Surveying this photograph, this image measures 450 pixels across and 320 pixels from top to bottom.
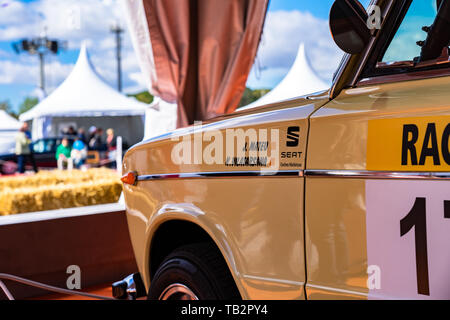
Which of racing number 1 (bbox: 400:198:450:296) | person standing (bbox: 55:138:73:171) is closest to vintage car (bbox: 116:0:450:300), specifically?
racing number 1 (bbox: 400:198:450:296)

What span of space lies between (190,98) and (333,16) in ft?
11.8

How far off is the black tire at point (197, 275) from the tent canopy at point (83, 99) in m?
17.8

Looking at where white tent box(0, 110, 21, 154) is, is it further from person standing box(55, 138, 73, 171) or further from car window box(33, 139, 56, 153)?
person standing box(55, 138, 73, 171)

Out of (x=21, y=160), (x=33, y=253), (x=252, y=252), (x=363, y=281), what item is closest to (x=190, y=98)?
(x=33, y=253)

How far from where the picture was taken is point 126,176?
2.61m

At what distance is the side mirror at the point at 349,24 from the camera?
1549 millimetres

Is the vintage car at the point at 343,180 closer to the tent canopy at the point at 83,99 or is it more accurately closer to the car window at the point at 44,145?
the car window at the point at 44,145

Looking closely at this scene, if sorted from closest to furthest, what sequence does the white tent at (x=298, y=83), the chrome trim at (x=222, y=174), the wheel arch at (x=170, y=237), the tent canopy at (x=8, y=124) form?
the chrome trim at (x=222, y=174) < the wheel arch at (x=170, y=237) < the white tent at (x=298, y=83) < the tent canopy at (x=8, y=124)

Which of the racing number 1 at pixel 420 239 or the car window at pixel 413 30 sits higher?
the car window at pixel 413 30

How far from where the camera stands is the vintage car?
1.35 m

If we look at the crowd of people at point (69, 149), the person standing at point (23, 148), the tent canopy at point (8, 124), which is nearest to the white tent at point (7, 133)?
the tent canopy at point (8, 124)

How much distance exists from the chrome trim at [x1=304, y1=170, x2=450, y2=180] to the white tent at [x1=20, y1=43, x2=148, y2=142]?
60.7ft

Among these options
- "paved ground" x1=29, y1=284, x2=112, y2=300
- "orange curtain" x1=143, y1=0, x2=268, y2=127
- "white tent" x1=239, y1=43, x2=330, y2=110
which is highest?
"white tent" x1=239, y1=43, x2=330, y2=110
